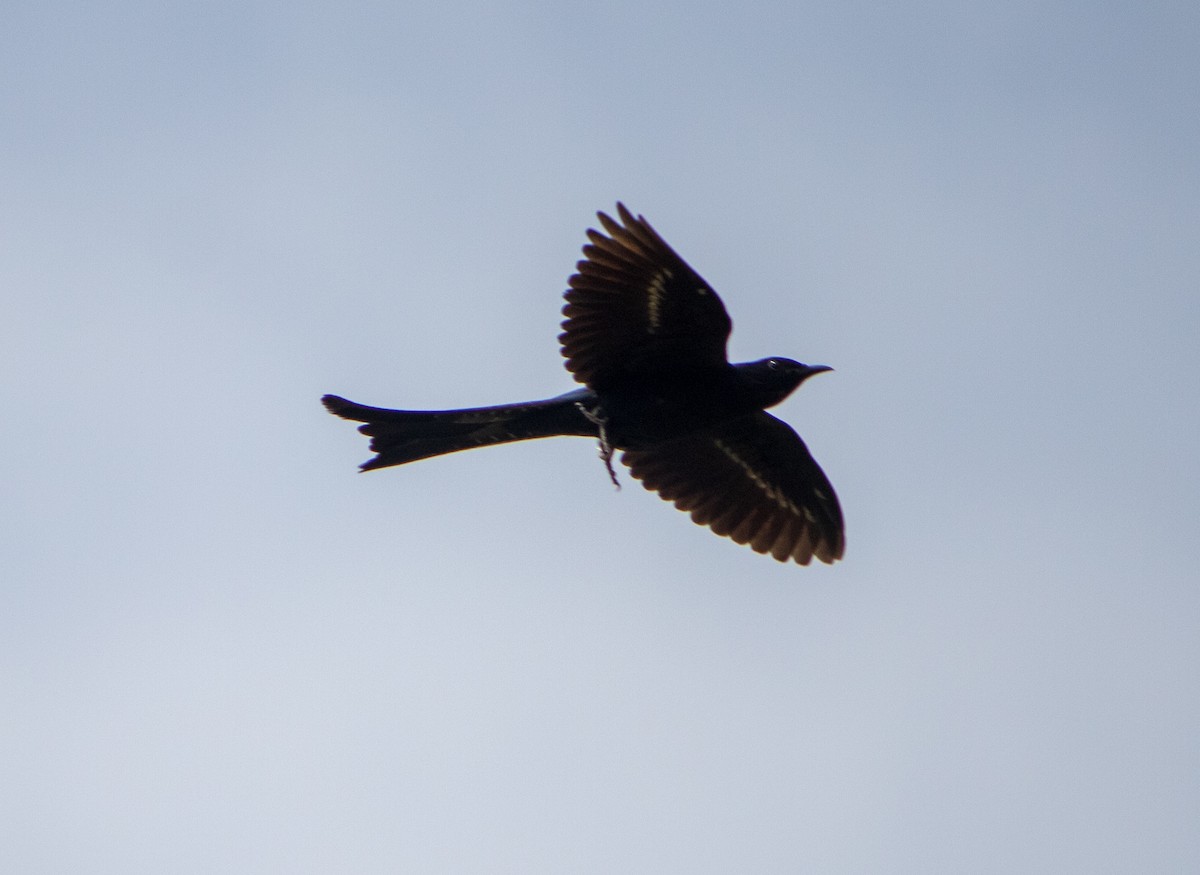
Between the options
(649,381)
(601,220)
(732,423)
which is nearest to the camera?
(601,220)

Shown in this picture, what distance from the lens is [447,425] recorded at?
8.23 meters

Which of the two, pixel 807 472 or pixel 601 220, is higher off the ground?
pixel 601 220

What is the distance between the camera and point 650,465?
948cm

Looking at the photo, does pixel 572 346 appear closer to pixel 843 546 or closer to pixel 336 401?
pixel 336 401

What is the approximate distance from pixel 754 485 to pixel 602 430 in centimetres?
177

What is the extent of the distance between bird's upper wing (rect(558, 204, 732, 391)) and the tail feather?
29cm

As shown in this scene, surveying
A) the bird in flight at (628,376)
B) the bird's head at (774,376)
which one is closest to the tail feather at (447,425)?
the bird in flight at (628,376)

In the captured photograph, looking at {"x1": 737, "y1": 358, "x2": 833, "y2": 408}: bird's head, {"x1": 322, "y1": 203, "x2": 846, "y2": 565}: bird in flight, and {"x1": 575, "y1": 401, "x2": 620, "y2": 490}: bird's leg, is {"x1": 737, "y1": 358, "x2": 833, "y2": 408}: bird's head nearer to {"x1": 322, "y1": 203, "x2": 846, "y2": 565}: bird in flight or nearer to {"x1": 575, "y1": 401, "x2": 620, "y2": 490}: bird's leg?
{"x1": 322, "y1": 203, "x2": 846, "y2": 565}: bird in flight

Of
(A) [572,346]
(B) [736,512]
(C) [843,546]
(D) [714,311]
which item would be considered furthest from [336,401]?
(C) [843,546]

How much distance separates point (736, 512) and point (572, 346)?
2.22 metres

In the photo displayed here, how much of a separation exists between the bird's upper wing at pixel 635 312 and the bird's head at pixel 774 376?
209 mm

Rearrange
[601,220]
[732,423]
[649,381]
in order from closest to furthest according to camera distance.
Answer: [601,220], [649,381], [732,423]

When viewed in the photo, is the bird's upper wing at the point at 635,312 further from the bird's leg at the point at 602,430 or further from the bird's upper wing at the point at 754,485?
the bird's upper wing at the point at 754,485

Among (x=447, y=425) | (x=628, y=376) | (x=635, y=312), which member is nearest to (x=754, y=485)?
(x=628, y=376)
